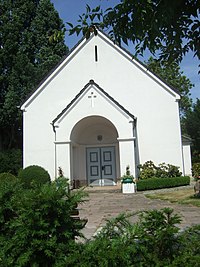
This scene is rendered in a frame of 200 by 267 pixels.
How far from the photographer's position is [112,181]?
70.2 ft

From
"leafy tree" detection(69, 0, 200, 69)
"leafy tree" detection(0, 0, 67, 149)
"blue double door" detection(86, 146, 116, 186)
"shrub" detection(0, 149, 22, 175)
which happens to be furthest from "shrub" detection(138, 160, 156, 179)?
"leafy tree" detection(69, 0, 200, 69)

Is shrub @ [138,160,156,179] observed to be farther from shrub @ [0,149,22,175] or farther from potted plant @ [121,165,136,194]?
shrub @ [0,149,22,175]

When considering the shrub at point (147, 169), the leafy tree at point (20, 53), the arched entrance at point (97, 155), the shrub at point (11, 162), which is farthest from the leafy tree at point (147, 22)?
the leafy tree at point (20, 53)

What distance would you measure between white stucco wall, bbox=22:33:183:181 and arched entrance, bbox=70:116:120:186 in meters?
1.81

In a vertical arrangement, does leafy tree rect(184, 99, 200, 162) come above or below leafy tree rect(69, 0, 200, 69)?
above

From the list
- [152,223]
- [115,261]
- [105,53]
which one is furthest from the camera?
[105,53]

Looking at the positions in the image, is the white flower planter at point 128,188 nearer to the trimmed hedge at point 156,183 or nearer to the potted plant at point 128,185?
the potted plant at point 128,185

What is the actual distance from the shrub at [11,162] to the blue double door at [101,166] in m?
7.58

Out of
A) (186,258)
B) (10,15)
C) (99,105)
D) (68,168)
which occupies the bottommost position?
(186,258)

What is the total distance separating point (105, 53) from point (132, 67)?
2196 millimetres

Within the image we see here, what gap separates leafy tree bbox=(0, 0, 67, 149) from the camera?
92.2 ft

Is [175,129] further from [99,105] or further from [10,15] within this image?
[10,15]

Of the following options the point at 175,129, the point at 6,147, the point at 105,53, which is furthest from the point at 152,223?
the point at 6,147

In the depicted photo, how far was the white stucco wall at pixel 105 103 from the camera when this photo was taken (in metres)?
20.2
